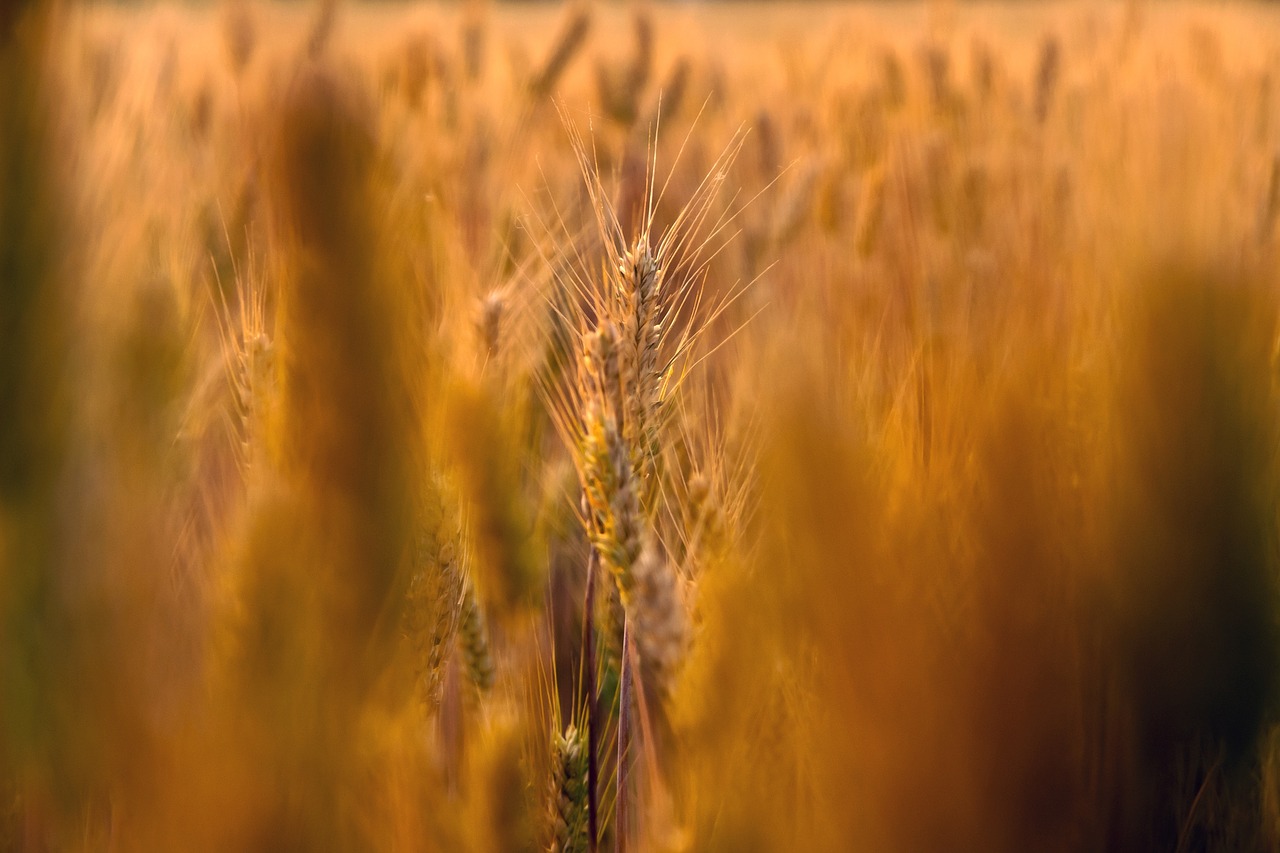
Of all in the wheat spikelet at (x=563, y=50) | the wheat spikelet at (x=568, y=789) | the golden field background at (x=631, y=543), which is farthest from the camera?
the wheat spikelet at (x=563, y=50)

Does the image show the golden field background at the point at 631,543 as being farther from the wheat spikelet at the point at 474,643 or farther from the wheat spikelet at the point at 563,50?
the wheat spikelet at the point at 563,50

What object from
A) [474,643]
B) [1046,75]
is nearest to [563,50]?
[1046,75]

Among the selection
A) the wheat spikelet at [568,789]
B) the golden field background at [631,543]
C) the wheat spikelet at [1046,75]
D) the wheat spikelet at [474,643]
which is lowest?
the wheat spikelet at [568,789]

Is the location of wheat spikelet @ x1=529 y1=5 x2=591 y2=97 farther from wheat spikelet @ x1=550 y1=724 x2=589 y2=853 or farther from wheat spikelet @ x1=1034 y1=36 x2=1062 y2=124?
wheat spikelet @ x1=550 y1=724 x2=589 y2=853

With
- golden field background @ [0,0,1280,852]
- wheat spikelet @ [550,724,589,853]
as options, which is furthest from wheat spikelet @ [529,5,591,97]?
wheat spikelet @ [550,724,589,853]

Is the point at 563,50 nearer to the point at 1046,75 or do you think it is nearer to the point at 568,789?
the point at 1046,75

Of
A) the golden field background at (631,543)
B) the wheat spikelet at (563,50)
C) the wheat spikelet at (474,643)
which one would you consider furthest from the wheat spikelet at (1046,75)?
the wheat spikelet at (474,643)

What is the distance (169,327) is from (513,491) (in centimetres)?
28

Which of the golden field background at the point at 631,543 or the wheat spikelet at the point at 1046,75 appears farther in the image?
the wheat spikelet at the point at 1046,75

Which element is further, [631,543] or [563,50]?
[563,50]

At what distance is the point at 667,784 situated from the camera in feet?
1.84

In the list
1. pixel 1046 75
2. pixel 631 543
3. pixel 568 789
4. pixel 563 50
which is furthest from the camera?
pixel 1046 75

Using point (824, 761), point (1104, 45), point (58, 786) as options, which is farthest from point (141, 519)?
point (1104, 45)

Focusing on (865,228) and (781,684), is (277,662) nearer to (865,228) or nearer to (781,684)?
(781,684)
